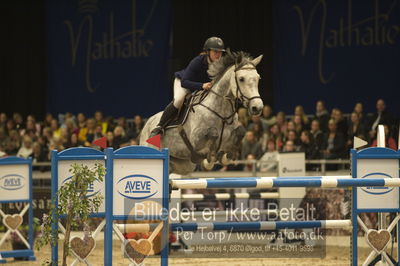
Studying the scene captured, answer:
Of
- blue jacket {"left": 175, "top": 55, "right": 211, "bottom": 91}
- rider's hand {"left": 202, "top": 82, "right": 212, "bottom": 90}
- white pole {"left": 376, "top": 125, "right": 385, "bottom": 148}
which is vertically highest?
blue jacket {"left": 175, "top": 55, "right": 211, "bottom": 91}

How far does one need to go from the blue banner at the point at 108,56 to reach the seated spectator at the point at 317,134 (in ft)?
13.2

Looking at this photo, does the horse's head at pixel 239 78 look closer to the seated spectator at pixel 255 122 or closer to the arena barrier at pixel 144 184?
the arena barrier at pixel 144 184

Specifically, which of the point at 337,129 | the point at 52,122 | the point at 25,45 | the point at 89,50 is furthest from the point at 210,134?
the point at 25,45

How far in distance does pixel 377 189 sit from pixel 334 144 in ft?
14.4

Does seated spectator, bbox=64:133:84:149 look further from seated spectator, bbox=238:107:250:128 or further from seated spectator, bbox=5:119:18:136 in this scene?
seated spectator, bbox=238:107:250:128

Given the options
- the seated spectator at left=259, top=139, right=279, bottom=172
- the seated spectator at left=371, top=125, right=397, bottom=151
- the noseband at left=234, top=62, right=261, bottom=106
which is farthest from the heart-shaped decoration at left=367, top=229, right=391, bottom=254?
the seated spectator at left=259, top=139, right=279, bottom=172

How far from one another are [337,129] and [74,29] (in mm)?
6969

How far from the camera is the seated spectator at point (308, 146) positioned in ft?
31.7

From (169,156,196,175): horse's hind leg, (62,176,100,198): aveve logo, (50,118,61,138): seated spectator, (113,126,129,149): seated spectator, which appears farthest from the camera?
(50,118,61,138): seated spectator

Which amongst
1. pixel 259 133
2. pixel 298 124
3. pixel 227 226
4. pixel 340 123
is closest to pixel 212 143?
pixel 227 226

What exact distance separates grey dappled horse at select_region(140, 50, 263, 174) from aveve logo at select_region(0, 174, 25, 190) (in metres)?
1.85

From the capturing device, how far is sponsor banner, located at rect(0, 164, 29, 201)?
23.9 feet

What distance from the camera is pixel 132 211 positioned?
4469mm

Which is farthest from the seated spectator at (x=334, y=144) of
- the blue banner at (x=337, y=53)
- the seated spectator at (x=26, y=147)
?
the seated spectator at (x=26, y=147)
